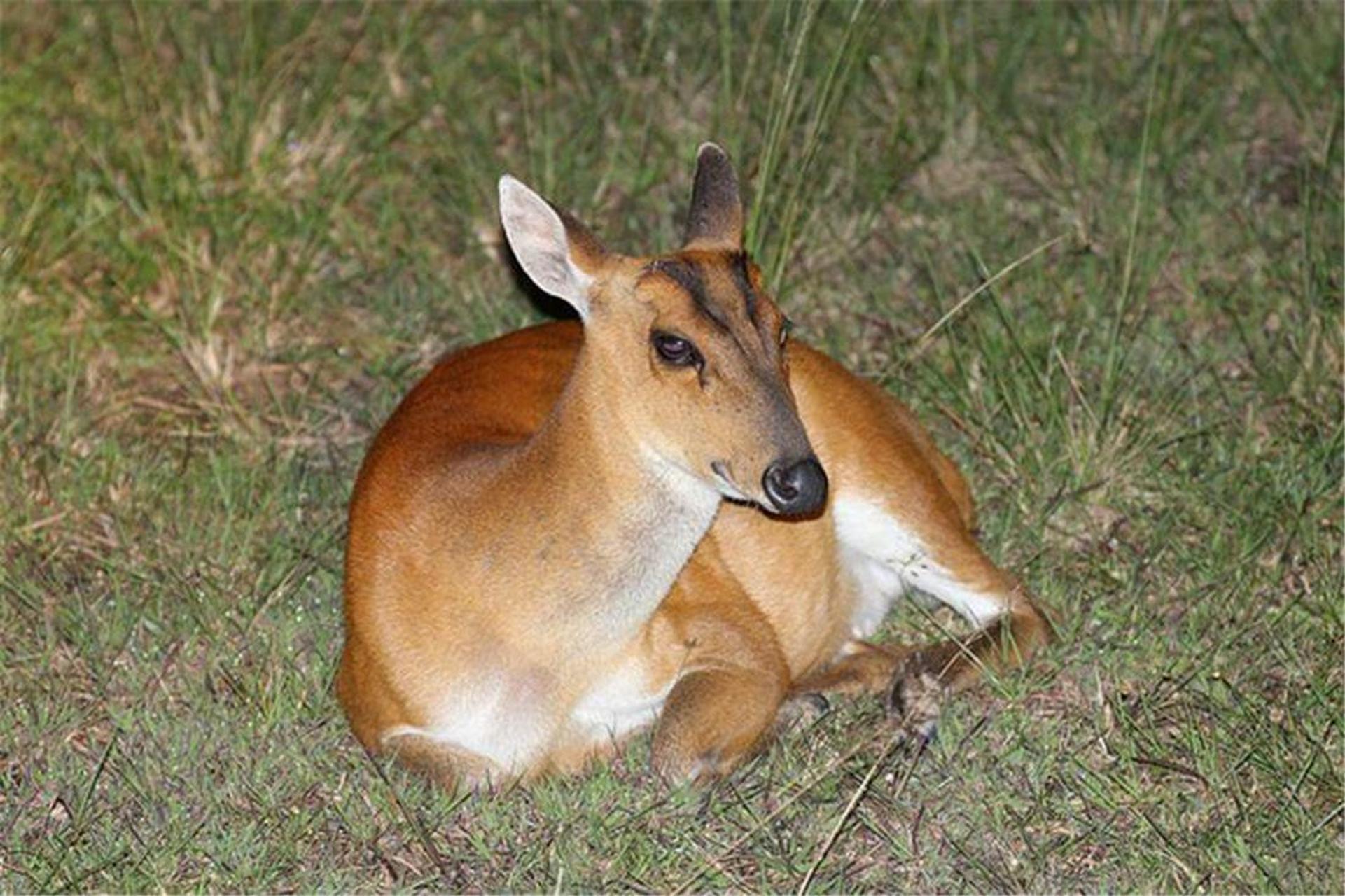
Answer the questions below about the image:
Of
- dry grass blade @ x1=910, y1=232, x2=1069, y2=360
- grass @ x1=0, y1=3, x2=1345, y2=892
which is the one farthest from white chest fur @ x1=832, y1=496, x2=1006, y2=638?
dry grass blade @ x1=910, y1=232, x2=1069, y2=360

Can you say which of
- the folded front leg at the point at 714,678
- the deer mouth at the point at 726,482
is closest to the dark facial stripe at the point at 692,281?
the deer mouth at the point at 726,482

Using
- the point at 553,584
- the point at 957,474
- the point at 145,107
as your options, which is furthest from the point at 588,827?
the point at 145,107

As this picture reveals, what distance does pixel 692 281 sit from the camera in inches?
234

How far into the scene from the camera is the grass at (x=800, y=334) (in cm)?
619

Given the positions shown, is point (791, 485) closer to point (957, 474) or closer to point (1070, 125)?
point (957, 474)

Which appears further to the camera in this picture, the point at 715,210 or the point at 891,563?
the point at 891,563

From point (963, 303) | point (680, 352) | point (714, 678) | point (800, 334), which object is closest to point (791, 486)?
point (680, 352)

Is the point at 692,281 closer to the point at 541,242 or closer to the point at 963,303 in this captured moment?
the point at 541,242

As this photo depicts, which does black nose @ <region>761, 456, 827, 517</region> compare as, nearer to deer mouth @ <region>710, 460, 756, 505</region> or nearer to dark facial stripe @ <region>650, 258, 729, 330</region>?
deer mouth @ <region>710, 460, 756, 505</region>

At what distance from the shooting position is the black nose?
5.79 m

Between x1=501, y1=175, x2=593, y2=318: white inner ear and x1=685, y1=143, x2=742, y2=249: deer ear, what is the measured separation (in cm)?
36

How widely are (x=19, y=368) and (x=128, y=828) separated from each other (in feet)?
7.36

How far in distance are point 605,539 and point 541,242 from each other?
0.68 metres

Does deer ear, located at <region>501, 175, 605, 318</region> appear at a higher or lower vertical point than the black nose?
higher
